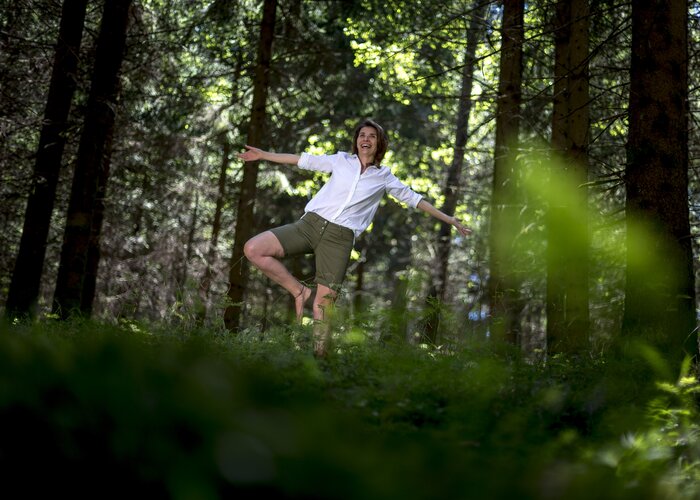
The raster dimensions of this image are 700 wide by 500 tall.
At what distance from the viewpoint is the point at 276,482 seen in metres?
1.73

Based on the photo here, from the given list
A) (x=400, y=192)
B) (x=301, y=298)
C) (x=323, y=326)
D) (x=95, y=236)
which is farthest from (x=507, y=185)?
(x=95, y=236)

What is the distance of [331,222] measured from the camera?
305 inches

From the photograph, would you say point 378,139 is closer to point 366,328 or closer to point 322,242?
point 322,242

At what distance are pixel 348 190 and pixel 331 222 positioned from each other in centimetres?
36

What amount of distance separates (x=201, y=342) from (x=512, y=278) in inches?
407

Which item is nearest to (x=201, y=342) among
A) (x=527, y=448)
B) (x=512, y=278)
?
(x=527, y=448)

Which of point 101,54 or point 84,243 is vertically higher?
point 101,54

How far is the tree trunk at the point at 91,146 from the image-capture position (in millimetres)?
13109

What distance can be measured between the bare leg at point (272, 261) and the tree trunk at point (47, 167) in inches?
313

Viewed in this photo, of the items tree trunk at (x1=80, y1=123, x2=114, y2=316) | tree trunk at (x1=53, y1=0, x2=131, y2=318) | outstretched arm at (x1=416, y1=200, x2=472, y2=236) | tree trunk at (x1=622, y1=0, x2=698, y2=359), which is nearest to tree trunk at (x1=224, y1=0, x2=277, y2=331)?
tree trunk at (x1=53, y1=0, x2=131, y2=318)

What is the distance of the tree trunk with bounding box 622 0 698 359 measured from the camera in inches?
270

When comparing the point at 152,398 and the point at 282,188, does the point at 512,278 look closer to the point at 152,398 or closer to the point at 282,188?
the point at 282,188

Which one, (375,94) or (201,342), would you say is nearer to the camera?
(201,342)

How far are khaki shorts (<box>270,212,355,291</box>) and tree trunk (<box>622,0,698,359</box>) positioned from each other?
2.65m
